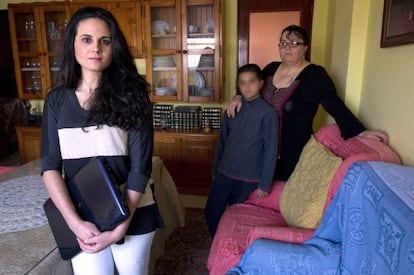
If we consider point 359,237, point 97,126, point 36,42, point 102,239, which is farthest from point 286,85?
point 36,42

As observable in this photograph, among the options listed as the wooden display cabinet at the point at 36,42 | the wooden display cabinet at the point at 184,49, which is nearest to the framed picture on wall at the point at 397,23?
the wooden display cabinet at the point at 184,49

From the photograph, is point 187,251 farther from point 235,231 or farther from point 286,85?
point 286,85

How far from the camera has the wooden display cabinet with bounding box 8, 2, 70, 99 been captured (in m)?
3.13

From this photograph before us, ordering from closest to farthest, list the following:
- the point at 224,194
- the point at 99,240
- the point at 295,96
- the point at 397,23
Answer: the point at 99,240, the point at 397,23, the point at 295,96, the point at 224,194

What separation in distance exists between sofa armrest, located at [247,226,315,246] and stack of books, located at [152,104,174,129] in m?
1.99

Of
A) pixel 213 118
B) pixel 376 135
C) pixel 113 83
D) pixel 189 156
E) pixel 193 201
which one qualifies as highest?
pixel 113 83

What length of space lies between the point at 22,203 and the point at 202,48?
78.7 inches

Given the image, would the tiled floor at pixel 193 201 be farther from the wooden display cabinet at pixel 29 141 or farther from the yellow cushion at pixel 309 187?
the wooden display cabinet at pixel 29 141

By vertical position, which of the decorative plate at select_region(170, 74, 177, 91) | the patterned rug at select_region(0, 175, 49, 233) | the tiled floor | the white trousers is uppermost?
the decorative plate at select_region(170, 74, 177, 91)

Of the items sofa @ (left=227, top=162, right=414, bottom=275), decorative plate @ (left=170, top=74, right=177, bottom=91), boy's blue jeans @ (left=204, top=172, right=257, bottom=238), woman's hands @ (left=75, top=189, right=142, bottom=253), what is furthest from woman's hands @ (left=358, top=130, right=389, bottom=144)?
decorative plate @ (left=170, top=74, right=177, bottom=91)

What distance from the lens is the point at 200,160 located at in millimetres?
3025

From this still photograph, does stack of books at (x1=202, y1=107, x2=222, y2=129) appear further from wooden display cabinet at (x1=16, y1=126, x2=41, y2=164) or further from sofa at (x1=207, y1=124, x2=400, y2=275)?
wooden display cabinet at (x1=16, y1=126, x2=41, y2=164)

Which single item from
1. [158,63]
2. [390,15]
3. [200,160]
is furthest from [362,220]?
[158,63]

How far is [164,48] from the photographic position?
9.92ft
